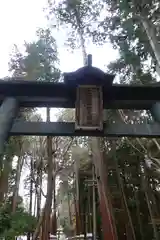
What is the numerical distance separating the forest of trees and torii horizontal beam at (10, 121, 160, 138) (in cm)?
162

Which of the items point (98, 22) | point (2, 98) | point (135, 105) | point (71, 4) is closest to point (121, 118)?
point (98, 22)

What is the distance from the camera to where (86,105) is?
4.28 m

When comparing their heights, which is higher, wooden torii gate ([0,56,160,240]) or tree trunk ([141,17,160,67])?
tree trunk ([141,17,160,67])

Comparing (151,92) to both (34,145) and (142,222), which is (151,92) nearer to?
(34,145)

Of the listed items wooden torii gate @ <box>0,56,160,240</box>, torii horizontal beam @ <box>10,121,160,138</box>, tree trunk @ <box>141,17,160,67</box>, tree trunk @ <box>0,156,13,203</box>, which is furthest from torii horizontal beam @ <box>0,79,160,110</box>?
tree trunk @ <box>0,156,13,203</box>

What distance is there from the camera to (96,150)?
1117cm

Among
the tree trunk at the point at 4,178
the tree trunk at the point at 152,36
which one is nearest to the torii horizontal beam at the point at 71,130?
the tree trunk at the point at 152,36

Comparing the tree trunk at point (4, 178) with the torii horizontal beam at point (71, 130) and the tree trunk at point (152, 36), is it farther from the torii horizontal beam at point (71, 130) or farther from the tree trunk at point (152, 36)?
the tree trunk at point (152, 36)

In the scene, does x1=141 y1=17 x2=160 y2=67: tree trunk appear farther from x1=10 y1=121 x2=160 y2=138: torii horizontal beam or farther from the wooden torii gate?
x1=10 y1=121 x2=160 y2=138: torii horizontal beam

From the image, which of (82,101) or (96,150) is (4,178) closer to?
(96,150)

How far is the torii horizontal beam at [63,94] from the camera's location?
14.5 ft

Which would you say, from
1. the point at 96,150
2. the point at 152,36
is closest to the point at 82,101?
the point at 152,36

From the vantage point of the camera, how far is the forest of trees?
753 centimetres

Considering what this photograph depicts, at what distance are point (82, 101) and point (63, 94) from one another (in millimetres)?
414
